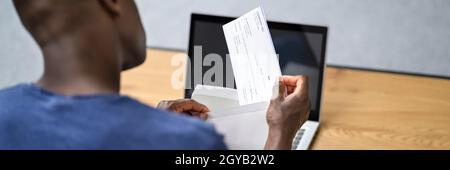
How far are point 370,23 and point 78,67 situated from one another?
90 cm

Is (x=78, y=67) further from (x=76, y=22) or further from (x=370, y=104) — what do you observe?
(x=370, y=104)

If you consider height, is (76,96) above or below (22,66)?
above

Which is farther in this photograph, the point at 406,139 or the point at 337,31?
the point at 337,31

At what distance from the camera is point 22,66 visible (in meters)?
1.45

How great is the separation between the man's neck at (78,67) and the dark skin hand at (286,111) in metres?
0.28

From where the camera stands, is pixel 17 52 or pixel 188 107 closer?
pixel 188 107

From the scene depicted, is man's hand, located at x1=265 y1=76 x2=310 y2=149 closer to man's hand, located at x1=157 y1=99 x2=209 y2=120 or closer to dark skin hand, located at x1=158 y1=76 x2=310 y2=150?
dark skin hand, located at x1=158 y1=76 x2=310 y2=150

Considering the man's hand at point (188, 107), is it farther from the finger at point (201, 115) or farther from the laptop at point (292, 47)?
the laptop at point (292, 47)

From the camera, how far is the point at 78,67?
23.4 inches

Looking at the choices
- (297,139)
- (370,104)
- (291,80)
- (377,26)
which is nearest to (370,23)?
(377,26)

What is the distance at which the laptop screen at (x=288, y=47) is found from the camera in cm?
116
